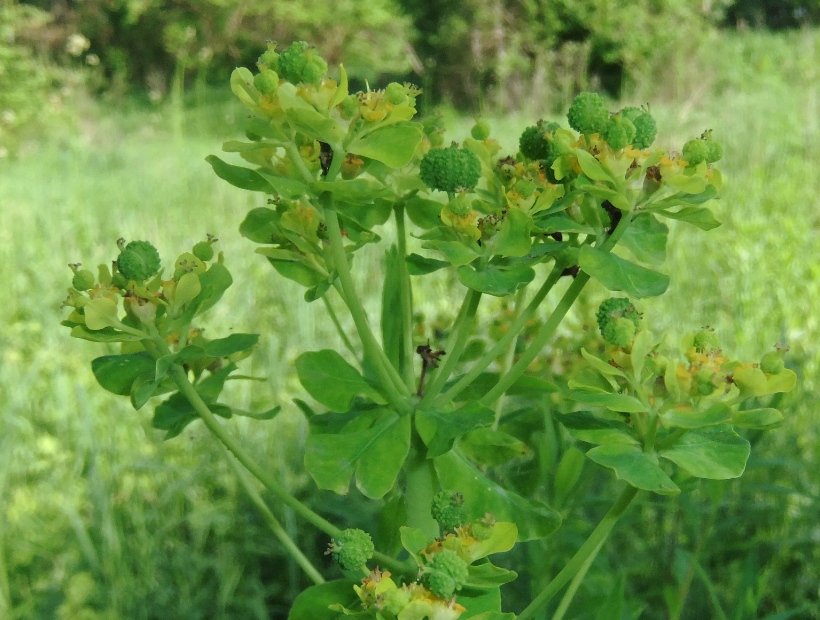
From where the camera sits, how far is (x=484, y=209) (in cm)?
88

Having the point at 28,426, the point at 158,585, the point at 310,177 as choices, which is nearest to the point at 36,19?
the point at 28,426

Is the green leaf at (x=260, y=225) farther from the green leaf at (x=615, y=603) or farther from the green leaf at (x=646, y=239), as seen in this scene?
the green leaf at (x=615, y=603)

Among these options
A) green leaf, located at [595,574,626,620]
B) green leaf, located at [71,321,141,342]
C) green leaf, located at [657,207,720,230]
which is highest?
green leaf, located at [657,207,720,230]

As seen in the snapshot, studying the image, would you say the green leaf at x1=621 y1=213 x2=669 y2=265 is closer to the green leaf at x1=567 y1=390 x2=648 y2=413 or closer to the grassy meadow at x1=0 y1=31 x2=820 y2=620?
the green leaf at x1=567 y1=390 x2=648 y2=413

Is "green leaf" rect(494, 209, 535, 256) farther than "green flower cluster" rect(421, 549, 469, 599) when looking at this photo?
Yes

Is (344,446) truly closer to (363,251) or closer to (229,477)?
(229,477)

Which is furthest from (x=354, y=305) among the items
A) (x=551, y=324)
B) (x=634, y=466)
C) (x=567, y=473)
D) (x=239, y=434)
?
(x=239, y=434)

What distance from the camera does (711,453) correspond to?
2.65ft

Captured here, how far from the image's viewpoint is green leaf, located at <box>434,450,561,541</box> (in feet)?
2.77

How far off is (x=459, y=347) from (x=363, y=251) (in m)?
2.94

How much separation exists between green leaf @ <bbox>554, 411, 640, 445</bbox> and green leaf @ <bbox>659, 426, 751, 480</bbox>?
4 centimetres

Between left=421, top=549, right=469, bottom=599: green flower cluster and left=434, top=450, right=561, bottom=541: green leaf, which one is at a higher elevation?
left=421, top=549, right=469, bottom=599: green flower cluster

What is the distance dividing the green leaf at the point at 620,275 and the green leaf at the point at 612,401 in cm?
9

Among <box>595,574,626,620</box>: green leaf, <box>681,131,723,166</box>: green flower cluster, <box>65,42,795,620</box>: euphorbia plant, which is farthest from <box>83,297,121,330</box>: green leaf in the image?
<box>595,574,626,620</box>: green leaf
